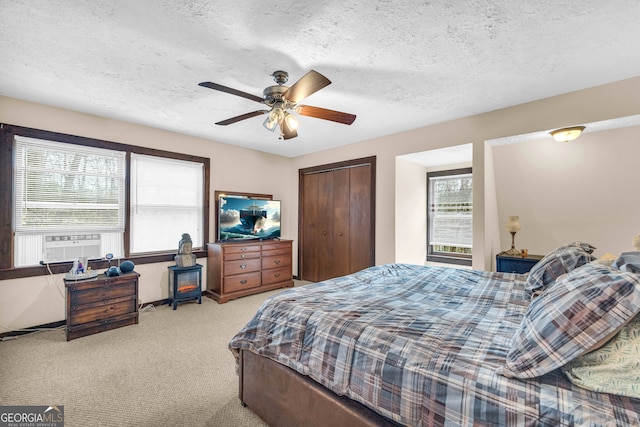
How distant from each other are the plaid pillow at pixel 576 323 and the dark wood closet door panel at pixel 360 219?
331cm

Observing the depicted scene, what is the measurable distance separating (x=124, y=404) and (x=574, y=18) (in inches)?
152

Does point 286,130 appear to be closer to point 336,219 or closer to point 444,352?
point 444,352

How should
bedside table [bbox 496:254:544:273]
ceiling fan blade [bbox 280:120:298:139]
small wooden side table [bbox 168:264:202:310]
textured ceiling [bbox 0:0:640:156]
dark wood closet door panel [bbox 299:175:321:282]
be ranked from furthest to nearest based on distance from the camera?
dark wood closet door panel [bbox 299:175:321:282] → small wooden side table [bbox 168:264:202:310] → bedside table [bbox 496:254:544:273] → ceiling fan blade [bbox 280:120:298:139] → textured ceiling [bbox 0:0:640:156]

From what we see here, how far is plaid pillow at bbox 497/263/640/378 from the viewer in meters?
0.91

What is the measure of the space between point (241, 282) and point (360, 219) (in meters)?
2.14

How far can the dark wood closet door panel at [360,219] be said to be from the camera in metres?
4.40

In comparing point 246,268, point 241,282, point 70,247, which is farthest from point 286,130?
point 70,247

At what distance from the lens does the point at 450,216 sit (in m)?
4.70

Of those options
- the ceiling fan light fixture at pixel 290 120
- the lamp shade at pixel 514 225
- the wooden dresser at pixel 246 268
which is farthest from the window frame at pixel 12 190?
the lamp shade at pixel 514 225

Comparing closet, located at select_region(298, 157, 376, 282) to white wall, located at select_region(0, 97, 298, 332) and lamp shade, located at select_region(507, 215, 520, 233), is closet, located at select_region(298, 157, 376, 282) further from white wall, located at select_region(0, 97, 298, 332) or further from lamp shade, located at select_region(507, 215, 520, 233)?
lamp shade, located at select_region(507, 215, 520, 233)

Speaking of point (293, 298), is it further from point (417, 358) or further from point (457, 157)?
point (457, 157)

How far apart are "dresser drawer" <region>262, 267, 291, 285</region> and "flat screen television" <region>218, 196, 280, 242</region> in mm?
611

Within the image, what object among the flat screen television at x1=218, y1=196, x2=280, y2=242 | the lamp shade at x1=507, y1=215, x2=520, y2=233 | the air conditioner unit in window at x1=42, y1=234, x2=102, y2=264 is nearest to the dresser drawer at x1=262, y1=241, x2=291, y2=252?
the flat screen television at x1=218, y1=196, x2=280, y2=242

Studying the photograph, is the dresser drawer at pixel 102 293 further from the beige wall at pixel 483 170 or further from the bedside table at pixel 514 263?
the bedside table at pixel 514 263
